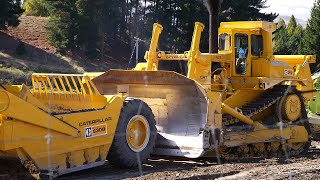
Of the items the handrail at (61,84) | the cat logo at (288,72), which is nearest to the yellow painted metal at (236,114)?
the cat logo at (288,72)

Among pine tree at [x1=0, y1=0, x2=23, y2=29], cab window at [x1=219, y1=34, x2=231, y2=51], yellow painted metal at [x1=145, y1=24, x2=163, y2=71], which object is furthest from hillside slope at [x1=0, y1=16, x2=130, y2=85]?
cab window at [x1=219, y1=34, x2=231, y2=51]

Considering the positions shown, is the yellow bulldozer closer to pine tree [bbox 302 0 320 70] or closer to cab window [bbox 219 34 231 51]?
cab window [bbox 219 34 231 51]

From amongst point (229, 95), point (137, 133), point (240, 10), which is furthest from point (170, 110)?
point (240, 10)

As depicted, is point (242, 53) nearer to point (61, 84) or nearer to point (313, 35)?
point (61, 84)

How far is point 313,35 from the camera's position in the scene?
147 ft

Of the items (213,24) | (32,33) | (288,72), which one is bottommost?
(288,72)

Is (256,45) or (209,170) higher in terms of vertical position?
(256,45)

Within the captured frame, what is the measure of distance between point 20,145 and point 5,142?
0.79 feet

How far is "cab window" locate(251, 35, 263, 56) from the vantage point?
496 inches

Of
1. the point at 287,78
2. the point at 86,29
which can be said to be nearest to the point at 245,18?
the point at 86,29

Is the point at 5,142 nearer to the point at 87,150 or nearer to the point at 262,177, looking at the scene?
the point at 87,150

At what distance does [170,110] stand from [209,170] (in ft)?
8.11

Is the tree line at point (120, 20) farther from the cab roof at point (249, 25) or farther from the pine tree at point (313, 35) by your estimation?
the cab roof at point (249, 25)

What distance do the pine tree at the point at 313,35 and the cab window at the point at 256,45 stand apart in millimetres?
32278
